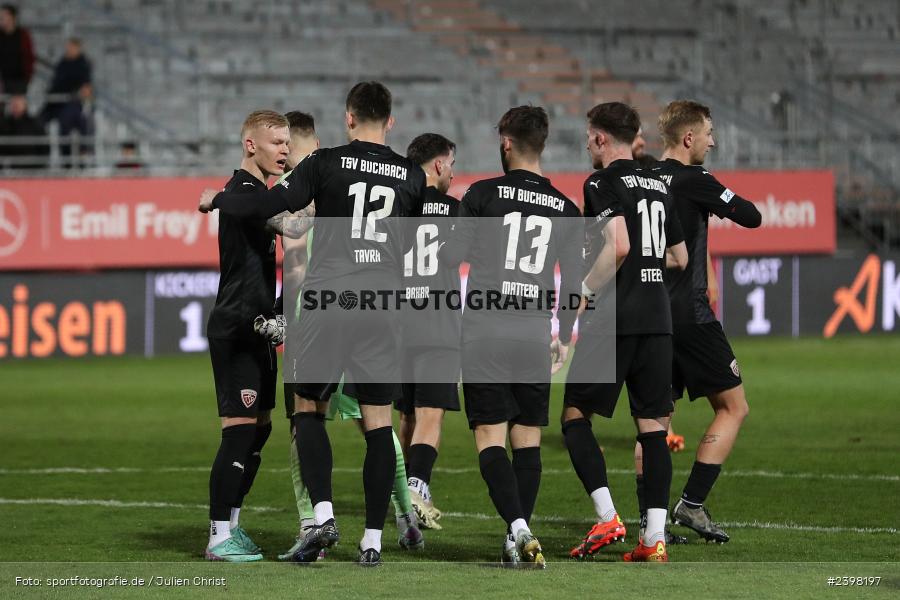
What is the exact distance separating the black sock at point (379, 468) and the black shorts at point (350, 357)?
17cm

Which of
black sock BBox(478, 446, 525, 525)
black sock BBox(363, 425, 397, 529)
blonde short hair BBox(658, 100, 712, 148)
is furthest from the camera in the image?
blonde short hair BBox(658, 100, 712, 148)

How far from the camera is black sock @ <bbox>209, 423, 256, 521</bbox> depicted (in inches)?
265

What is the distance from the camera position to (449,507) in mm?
8523

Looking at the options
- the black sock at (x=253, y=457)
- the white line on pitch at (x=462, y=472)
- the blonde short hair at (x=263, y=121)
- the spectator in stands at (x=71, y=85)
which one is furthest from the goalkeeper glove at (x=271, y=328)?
the spectator in stands at (x=71, y=85)

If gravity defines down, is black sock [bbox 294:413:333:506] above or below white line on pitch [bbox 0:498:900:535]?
above

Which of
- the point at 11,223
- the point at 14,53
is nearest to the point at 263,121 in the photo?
the point at 11,223

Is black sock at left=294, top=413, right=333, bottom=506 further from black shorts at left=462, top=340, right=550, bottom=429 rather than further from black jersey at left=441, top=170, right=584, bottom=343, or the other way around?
black jersey at left=441, top=170, right=584, bottom=343

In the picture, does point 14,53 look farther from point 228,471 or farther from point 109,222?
point 228,471

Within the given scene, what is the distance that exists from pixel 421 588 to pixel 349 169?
6.52 feet

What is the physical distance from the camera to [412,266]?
7547 mm

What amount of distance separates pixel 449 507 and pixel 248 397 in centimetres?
218

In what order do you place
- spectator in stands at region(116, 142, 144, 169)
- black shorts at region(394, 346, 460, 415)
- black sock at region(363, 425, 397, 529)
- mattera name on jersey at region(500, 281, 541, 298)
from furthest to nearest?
spectator in stands at region(116, 142, 144, 169)
black shorts at region(394, 346, 460, 415)
mattera name on jersey at region(500, 281, 541, 298)
black sock at region(363, 425, 397, 529)

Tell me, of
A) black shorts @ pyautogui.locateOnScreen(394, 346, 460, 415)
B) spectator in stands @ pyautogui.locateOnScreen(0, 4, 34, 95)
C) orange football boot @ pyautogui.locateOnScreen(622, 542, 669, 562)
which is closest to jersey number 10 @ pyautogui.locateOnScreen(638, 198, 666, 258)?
orange football boot @ pyautogui.locateOnScreen(622, 542, 669, 562)

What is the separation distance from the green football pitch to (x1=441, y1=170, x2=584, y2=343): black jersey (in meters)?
1.15
